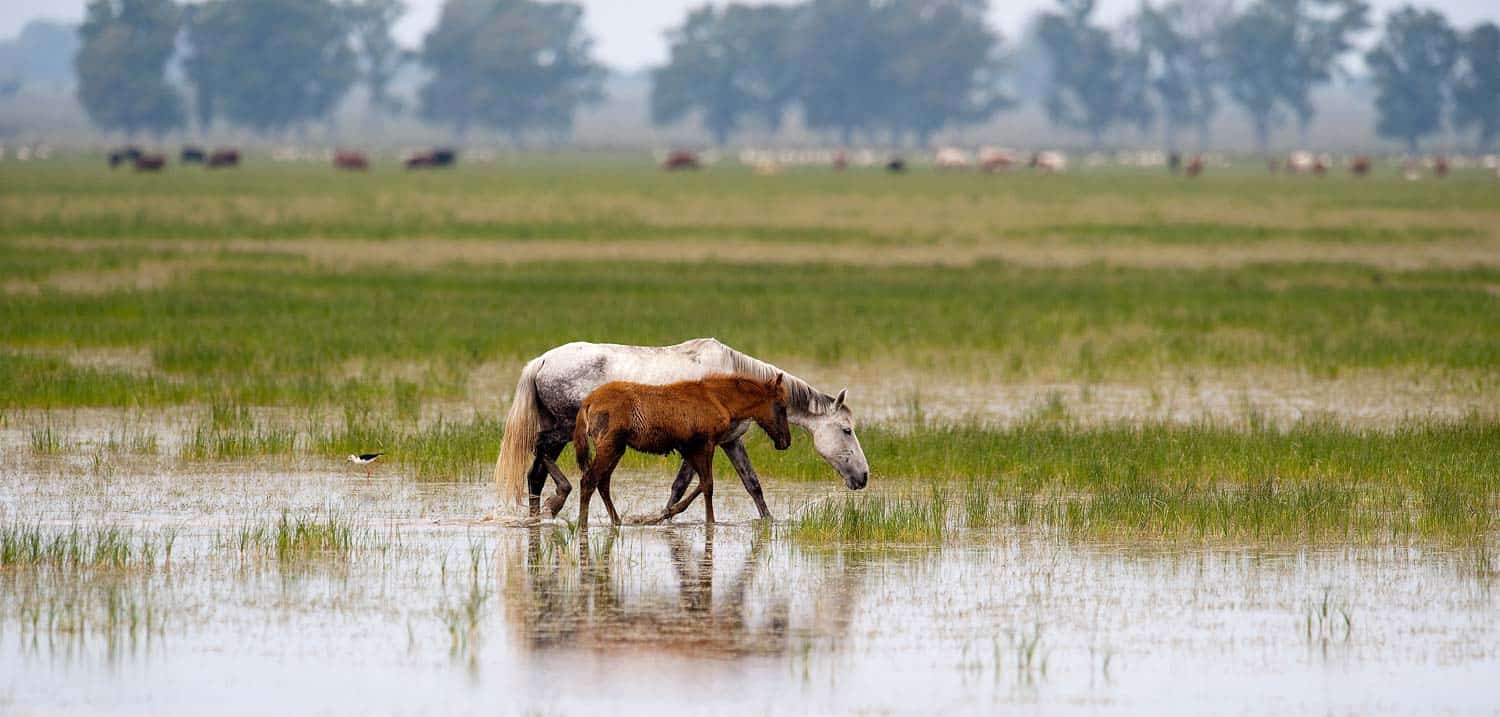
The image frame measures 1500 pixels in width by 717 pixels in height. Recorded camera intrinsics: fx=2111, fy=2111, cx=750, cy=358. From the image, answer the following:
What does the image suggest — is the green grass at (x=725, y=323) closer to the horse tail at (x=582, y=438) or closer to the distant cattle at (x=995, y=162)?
the horse tail at (x=582, y=438)

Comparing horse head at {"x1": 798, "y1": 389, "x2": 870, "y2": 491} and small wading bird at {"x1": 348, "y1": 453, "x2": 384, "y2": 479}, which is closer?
horse head at {"x1": 798, "y1": 389, "x2": 870, "y2": 491}

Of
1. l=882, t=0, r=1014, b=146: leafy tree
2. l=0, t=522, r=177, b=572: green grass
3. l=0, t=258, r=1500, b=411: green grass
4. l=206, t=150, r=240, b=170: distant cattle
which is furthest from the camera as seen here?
l=882, t=0, r=1014, b=146: leafy tree

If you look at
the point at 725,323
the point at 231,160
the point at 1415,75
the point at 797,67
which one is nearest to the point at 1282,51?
the point at 1415,75

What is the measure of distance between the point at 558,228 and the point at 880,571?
37151mm

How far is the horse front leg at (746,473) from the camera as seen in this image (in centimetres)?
1339

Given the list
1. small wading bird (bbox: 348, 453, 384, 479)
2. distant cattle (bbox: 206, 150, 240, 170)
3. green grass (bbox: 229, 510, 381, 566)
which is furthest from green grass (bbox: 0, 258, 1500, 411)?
distant cattle (bbox: 206, 150, 240, 170)

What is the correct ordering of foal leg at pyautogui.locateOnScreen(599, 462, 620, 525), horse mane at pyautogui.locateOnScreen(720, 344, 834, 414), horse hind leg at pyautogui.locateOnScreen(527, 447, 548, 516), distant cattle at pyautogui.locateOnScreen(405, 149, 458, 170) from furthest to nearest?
distant cattle at pyautogui.locateOnScreen(405, 149, 458, 170) < horse hind leg at pyautogui.locateOnScreen(527, 447, 548, 516) < horse mane at pyautogui.locateOnScreen(720, 344, 834, 414) < foal leg at pyautogui.locateOnScreen(599, 462, 620, 525)

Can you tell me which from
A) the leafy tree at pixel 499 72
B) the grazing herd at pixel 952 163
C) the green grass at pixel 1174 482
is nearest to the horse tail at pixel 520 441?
the green grass at pixel 1174 482

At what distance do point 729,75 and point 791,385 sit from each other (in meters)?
165

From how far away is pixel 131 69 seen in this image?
16400cm

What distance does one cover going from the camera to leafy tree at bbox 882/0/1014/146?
553 ft

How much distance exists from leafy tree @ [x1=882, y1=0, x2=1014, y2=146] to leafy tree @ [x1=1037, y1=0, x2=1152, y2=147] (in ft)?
16.8

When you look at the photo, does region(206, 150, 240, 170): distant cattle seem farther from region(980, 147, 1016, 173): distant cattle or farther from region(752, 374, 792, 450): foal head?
region(752, 374, 792, 450): foal head

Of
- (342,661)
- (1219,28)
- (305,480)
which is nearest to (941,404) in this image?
(305,480)
